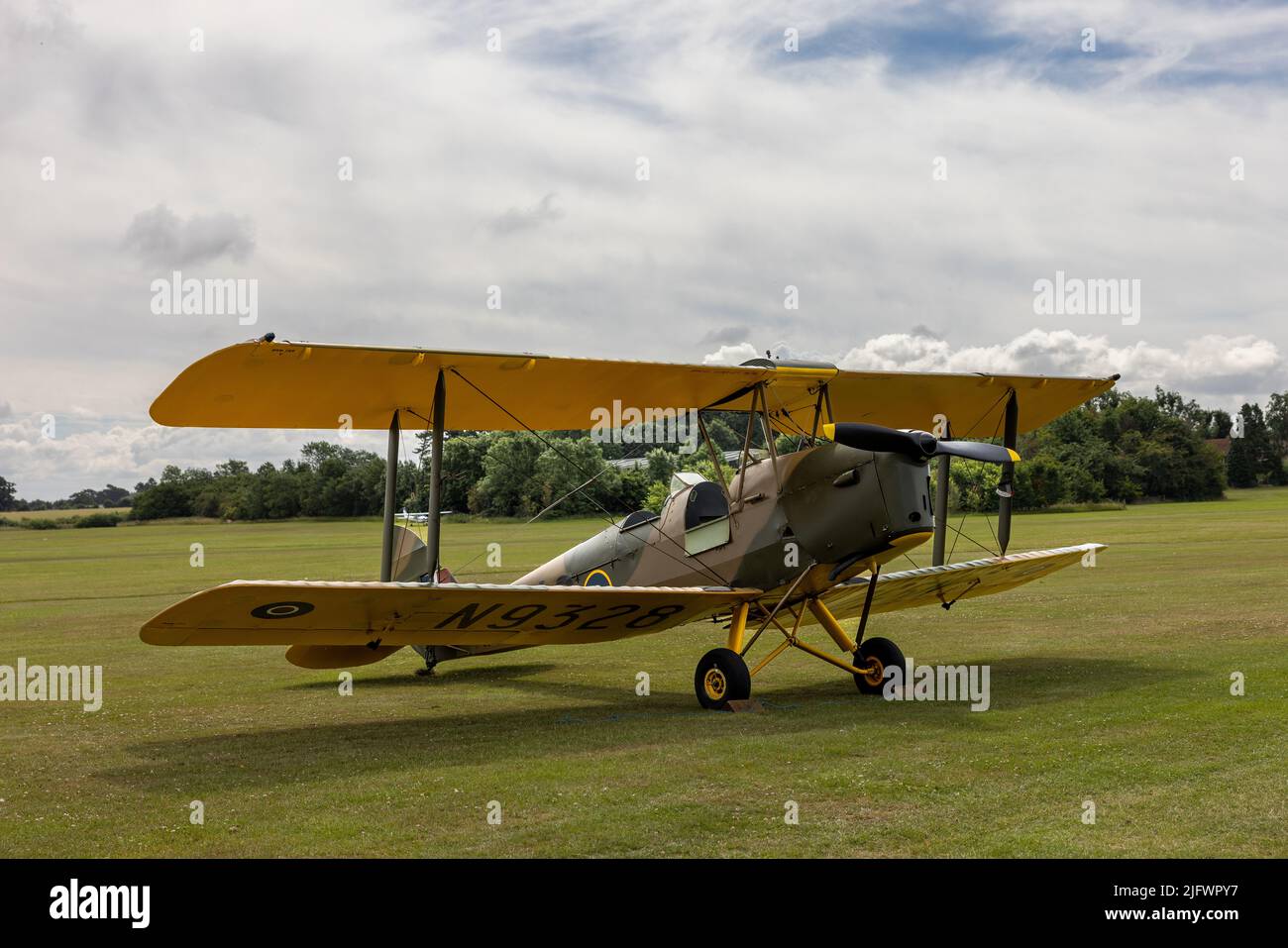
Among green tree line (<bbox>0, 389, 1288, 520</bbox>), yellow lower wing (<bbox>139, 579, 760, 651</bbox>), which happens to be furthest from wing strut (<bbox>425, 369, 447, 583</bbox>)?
green tree line (<bbox>0, 389, 1288, 520</bbox>)

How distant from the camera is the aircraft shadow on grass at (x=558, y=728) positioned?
780 centimetres

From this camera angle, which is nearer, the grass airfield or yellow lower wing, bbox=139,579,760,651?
the grass airfield

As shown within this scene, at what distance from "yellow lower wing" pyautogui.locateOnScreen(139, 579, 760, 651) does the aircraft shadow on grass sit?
75 centimetres

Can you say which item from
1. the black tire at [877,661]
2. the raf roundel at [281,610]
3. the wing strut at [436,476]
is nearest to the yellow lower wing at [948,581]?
the black tire at [877,661]

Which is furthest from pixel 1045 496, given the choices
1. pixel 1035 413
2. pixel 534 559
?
pixel 1035 413

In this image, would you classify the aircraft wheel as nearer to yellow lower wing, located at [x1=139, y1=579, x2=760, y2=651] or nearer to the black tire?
yellow lower wing, located at [x1=139, y1=579, x2=760, y2=651]

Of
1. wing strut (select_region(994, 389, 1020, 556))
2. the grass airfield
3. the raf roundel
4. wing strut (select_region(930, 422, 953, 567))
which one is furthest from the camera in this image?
wing strut (select_region(930, 422, 953, 567))

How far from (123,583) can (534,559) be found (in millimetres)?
11946

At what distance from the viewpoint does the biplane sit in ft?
28.3

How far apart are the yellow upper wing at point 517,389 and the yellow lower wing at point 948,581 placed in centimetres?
180

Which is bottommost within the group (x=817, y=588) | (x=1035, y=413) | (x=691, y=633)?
(x=691, y=633)

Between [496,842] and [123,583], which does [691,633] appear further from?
[123,583]
